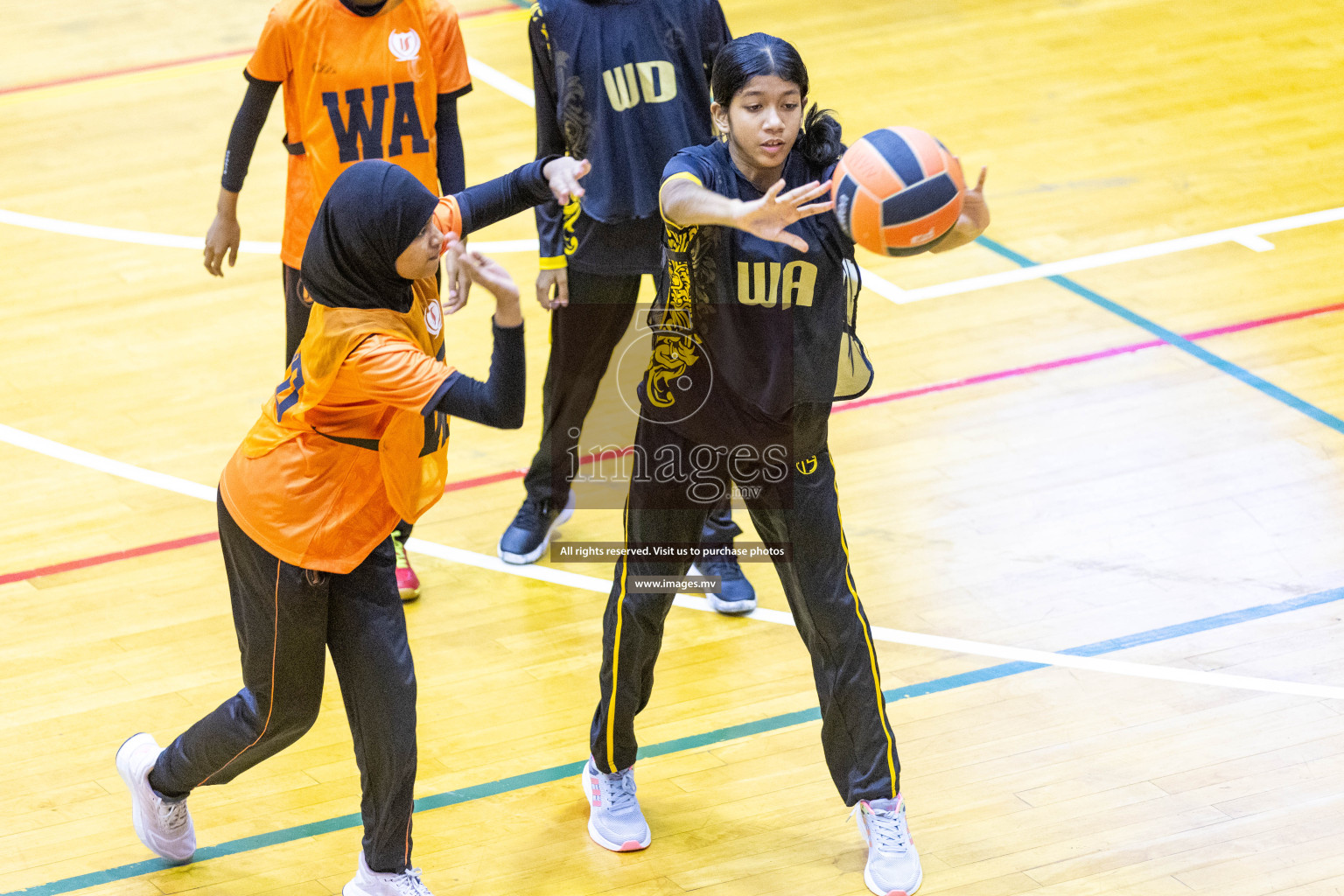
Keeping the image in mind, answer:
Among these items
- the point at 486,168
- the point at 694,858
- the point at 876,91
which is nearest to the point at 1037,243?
the point at 876,91

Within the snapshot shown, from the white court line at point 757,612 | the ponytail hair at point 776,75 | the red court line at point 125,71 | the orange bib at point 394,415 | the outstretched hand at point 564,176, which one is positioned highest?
the ponytail hair at point 776,75

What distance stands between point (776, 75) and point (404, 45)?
165cm

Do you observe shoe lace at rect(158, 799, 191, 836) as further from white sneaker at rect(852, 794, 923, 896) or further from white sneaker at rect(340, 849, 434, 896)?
white sneaker at rect(852, 794, 923, 896)

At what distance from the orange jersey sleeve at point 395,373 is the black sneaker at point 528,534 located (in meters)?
2.12

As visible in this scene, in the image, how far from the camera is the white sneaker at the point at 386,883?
377 cm

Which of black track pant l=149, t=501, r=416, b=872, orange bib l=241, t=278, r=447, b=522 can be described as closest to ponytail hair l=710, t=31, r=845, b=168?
orange bib l=241, t=278, r=447, b=522

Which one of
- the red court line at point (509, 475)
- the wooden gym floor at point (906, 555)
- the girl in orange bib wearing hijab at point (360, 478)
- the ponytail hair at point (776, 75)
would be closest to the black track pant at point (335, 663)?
the girl in orange bib wearing hijab at point (360, 478)

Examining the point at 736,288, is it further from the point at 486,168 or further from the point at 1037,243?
the point at 486,168

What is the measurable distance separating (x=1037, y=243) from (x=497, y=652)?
3.80 m

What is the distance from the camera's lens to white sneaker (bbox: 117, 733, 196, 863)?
3943 millimetres

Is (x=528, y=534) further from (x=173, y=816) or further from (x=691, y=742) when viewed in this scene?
(x=173, y=816)

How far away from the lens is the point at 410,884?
12.4 feet

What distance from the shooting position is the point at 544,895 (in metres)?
3.95

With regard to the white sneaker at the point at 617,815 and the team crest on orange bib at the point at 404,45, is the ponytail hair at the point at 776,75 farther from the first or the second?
the white sneaker at the point at 617,815
